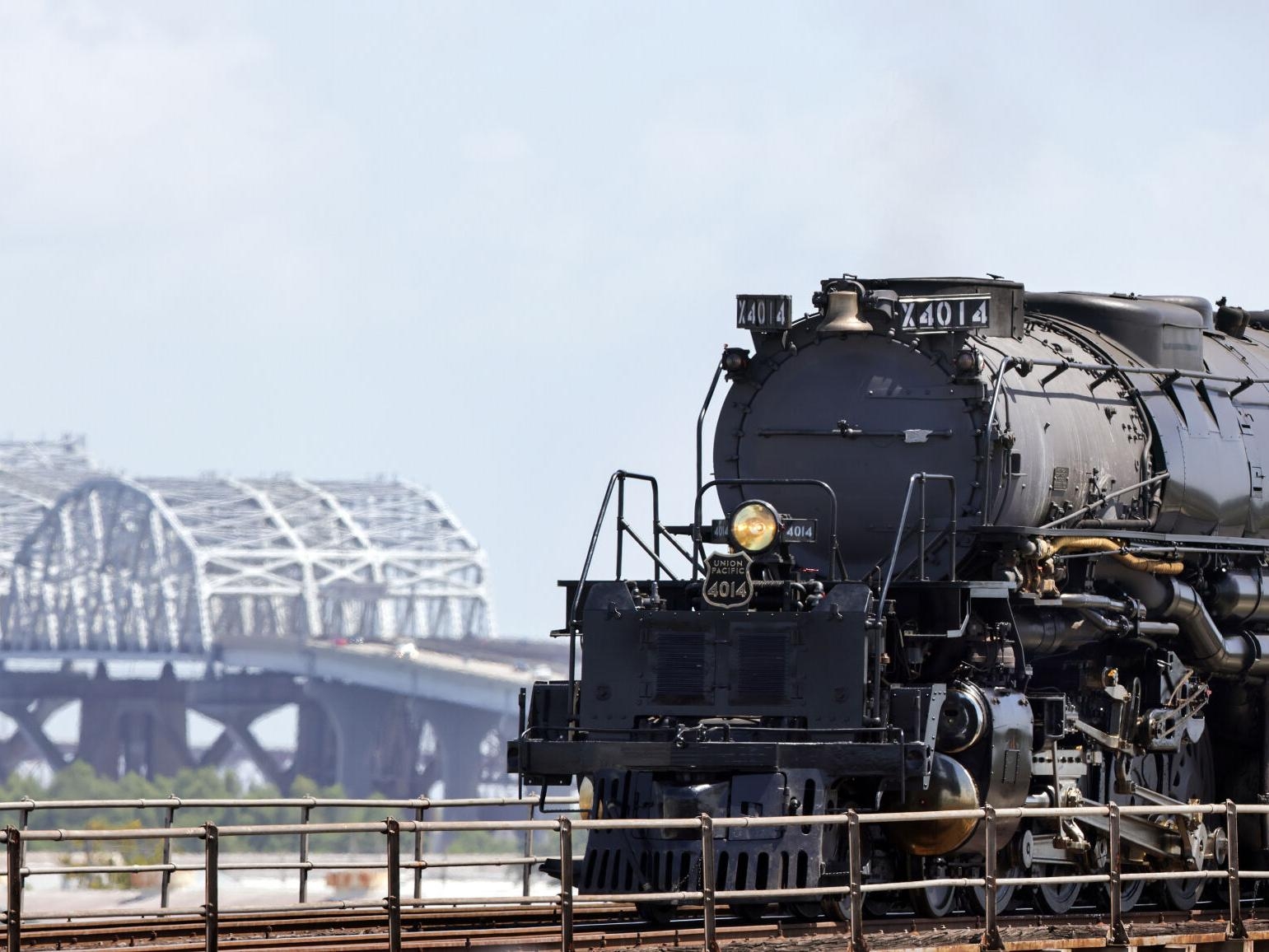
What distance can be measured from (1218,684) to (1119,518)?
300 cm

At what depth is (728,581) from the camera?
66.1 feet

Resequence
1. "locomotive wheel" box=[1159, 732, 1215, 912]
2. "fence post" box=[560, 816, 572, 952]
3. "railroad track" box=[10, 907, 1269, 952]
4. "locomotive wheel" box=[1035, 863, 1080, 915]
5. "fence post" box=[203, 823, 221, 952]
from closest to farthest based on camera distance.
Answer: "fence post" box=[203, 823, 221, 952]
"fence post" box=[560, 816, 572, 952]
"railroad track" box=[10, 907, 1269, 952]
"locomotive wheel" box=[1035, 863, 1080, 915]
"locomotive wheel" box=[1159, 732, 1215, 912]

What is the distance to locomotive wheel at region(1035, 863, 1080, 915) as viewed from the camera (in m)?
21.3

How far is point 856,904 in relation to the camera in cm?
1734

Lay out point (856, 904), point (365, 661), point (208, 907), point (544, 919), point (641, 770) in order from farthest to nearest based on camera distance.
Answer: point (365, 661) < point (544, 919) < point (641, 770) < point (856, 904) < point (208, 907)

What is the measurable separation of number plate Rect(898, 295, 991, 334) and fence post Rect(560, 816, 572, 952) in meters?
6.69

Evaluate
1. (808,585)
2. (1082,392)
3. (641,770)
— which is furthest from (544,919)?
(1082,392)

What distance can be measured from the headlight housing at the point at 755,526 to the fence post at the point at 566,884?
4306mm

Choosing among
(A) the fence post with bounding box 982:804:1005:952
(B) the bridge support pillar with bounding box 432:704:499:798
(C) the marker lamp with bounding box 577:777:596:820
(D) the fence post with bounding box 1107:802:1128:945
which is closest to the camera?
(A) the fence post with bounding box 982:804:1005:952

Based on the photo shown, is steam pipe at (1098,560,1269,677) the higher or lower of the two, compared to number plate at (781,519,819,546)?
lower

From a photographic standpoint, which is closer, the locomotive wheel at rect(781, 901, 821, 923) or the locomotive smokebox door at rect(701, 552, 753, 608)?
the locomotive wheel at rect(781, 901, 821, 923)

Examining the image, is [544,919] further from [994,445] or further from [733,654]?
[994,445]

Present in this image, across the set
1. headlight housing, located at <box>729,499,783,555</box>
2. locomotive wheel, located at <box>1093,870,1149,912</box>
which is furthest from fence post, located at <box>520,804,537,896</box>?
locomotive wheel, located at <box>1093,870,1149,912</box>

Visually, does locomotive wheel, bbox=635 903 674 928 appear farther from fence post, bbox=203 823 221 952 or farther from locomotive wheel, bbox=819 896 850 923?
fence post, bbox=203 823 221 952
